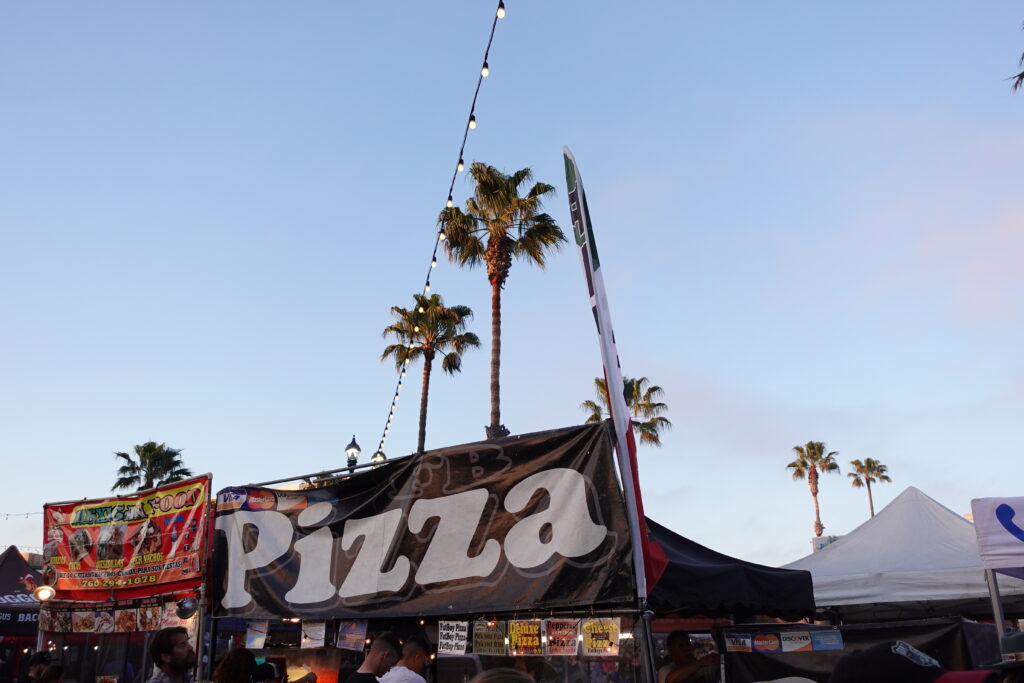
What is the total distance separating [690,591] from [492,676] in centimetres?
591

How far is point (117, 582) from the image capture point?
11.4 m

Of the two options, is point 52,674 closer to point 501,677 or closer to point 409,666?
point 409,666

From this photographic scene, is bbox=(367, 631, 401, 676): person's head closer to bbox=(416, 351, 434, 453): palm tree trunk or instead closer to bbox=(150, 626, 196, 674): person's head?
bbox=(150, 626, 196, 674): person's head

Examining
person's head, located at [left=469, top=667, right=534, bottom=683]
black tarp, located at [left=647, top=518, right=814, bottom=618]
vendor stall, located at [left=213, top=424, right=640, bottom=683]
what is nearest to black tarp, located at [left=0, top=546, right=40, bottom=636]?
vendor stall, located at [left=213, top=424, right=640, bottom=683]

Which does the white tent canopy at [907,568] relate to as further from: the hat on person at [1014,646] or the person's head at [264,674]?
the hat on person at [1014,646]

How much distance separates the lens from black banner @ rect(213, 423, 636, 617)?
23.3 feet

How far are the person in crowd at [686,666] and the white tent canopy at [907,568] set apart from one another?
405 centimetres

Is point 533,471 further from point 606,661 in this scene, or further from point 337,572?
point 337,572

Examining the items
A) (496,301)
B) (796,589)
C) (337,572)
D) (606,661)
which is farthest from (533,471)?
(496,301)

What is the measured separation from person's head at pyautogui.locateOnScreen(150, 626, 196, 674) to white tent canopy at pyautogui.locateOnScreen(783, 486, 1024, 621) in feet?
27.3

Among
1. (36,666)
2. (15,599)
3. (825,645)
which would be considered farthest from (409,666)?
(15,599)

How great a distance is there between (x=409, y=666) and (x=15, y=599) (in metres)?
17.3

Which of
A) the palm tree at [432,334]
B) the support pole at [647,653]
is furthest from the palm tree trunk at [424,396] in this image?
the support pole at [647,653]

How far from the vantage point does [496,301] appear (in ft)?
75.1
